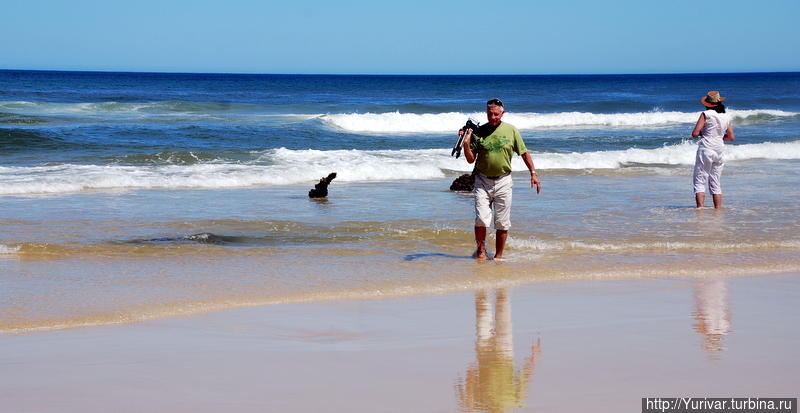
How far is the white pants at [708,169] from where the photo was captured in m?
11.4

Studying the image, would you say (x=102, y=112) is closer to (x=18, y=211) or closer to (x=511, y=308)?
(x=18, y=211)

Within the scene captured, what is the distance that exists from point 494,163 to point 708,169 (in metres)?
4.76

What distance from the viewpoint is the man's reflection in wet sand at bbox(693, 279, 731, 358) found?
516cm

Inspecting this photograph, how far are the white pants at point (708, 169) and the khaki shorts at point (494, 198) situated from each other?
14.2 ft

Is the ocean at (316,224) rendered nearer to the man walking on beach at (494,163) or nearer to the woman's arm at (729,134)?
the man walking on beach at (494,163)

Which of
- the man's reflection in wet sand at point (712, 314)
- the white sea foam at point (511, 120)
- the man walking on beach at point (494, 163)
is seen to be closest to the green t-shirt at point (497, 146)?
the man walking on beach at point (494, 163)

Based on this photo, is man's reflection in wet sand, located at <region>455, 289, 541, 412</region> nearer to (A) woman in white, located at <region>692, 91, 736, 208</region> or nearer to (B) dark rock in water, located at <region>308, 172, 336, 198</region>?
(A) woman in white, located at <region>692, 91, 736, 208</region>

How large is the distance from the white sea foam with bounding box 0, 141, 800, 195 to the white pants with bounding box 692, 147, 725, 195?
19.2 ft

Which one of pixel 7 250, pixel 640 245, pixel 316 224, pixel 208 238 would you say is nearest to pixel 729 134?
pixel 640 245

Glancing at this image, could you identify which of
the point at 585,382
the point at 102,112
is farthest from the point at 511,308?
the point at 102,112

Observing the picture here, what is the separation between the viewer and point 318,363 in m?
4.74

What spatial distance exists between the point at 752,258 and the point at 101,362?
19.8ft

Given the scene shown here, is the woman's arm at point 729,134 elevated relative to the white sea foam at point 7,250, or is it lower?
elevated

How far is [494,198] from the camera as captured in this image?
8.04 metres
